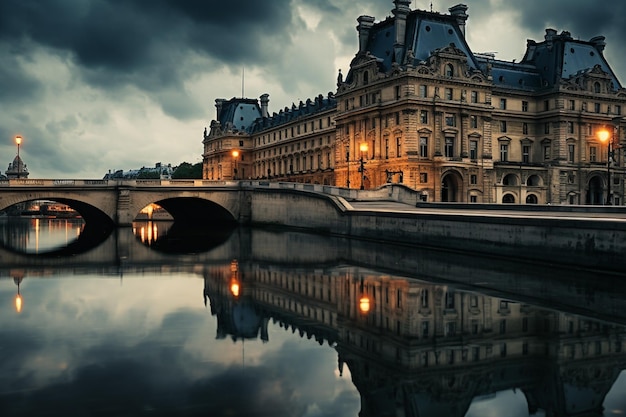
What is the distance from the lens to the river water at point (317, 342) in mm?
13047

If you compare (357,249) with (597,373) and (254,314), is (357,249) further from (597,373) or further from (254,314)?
(597,373)

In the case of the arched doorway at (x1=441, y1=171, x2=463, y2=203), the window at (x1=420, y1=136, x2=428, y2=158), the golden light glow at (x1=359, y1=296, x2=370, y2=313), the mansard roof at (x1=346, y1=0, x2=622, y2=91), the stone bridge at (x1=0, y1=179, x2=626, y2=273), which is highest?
the mansard roof at (x1=346, y1=0, x2=622, y2=91)

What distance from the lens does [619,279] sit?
91.2ft

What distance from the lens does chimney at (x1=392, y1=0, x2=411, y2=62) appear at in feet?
260

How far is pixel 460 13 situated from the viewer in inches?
3415

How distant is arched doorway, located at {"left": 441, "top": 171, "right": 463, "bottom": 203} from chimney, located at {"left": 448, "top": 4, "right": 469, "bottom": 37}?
19604 mm

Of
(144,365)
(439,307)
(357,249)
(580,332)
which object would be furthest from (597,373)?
(357,249)

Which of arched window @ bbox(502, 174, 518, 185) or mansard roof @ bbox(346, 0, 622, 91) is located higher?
mansard roof @ bbox(346, 0, 622, 91)

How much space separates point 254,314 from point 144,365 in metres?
6.96

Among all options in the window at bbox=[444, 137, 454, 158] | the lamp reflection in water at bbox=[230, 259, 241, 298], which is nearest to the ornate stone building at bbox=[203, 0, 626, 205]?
the window at bbox=[444, 137, 454, 158]

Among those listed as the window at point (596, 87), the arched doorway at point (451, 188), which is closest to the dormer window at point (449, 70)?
the arched doorway at point (451, 188)

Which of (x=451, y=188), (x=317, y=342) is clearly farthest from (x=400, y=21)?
(x=317, y=342)

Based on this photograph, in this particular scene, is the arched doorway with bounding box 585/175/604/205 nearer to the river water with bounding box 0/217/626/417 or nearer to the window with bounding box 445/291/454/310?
the river water with bounding box 0/217/626/417

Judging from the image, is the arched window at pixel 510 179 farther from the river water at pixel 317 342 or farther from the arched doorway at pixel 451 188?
the river water at pixel 317 342
